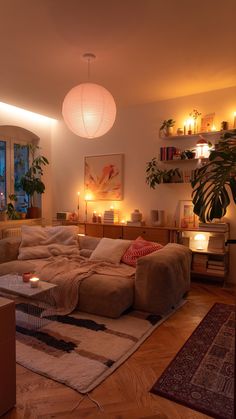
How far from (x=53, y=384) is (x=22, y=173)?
4086 millimetres

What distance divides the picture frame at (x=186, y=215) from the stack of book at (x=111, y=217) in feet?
3.60

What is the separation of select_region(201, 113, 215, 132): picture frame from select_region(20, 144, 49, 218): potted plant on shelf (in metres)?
2.82

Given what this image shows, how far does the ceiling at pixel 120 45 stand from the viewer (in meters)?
2.29

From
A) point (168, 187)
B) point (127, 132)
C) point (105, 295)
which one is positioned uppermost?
point (127, 132)

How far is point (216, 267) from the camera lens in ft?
12.7

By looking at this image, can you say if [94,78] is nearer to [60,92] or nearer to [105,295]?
[60,92]

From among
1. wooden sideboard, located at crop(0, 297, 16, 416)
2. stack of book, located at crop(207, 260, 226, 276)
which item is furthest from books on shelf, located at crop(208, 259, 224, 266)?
wooden sideboard, located at crop(0, 297, 16, 416)

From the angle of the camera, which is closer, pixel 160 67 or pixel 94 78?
pixel 160 67

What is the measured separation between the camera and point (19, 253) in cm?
385

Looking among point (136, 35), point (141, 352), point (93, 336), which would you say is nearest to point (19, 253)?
point (93, 336)

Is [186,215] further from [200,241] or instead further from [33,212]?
[33,212]

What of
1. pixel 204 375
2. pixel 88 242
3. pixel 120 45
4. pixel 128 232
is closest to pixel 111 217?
pixel 128 232

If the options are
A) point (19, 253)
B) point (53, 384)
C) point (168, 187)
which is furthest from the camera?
point (168, 187)

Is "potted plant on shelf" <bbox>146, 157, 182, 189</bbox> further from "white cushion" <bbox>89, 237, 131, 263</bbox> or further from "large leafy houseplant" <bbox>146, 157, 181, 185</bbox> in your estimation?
"white cushion" <bbox>89, 237, 131, 263</bbox>
